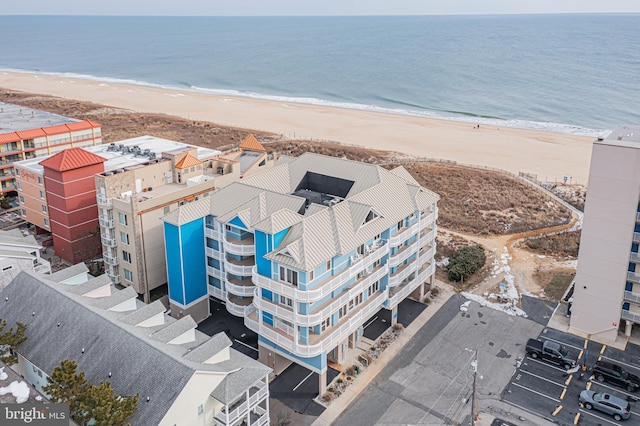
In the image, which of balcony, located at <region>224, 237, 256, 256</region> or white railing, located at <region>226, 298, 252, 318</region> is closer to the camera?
balcony, located at <region>224, 237, 256, 256</region>

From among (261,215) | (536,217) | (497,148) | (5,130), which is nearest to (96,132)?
(5,130)

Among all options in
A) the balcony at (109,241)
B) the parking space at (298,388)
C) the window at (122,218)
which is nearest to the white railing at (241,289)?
the parking space at (298,388)

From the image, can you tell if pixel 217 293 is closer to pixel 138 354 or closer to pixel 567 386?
pixel 138 354

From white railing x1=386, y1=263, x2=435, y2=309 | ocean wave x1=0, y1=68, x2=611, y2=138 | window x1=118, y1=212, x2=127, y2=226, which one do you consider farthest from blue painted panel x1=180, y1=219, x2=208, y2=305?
ocean wave x1=0, y1=68, x2=611, y2=138

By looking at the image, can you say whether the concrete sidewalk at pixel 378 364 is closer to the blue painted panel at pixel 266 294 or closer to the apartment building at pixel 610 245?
the blue painted panel at pixel 266 294

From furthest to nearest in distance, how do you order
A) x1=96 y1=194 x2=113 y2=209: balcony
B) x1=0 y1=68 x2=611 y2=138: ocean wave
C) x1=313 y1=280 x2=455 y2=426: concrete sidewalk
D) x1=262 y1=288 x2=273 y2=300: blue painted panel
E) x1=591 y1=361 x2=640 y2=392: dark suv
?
1. x1=0 y1=68 x2=611 y2=138: ocean wave
2. x1=96 y1=194 x2=113 y2=209: balcony
3. x1=591 y1=361 x2=640 y2=392: dark suv
4. x1=262 y1=288 x2=273 y2=300: blue painted panel
5. x1=313 y1=280 x2=455 y2=426: concrete sidewalk

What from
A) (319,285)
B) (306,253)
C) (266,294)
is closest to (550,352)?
(319,285)

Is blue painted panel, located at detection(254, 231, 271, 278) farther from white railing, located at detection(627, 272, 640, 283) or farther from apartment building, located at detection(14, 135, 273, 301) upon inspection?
white railing, located at detection(627, 272, 640, 283)
